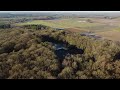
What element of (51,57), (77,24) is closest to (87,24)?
(77,24)

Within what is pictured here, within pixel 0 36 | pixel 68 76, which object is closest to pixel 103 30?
pixel 68 76

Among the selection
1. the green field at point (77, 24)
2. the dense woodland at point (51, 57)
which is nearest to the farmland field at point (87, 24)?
the green field at point (77, 24)

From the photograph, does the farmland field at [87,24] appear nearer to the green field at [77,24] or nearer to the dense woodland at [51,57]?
the green field at [77,24]

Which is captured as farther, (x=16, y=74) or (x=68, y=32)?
(x=68, y=32)

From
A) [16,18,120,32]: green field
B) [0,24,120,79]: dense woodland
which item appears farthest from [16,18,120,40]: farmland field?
[0,24,120,79]: dense woodland

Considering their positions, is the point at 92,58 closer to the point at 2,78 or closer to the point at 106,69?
the point at 106,69

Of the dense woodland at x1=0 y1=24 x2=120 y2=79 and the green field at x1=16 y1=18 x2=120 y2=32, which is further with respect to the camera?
the green field at x1=16 y1=18 x2=120 y2=32

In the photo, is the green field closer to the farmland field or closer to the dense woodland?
the farmland field

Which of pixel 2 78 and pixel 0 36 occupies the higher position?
pixel 0 36
